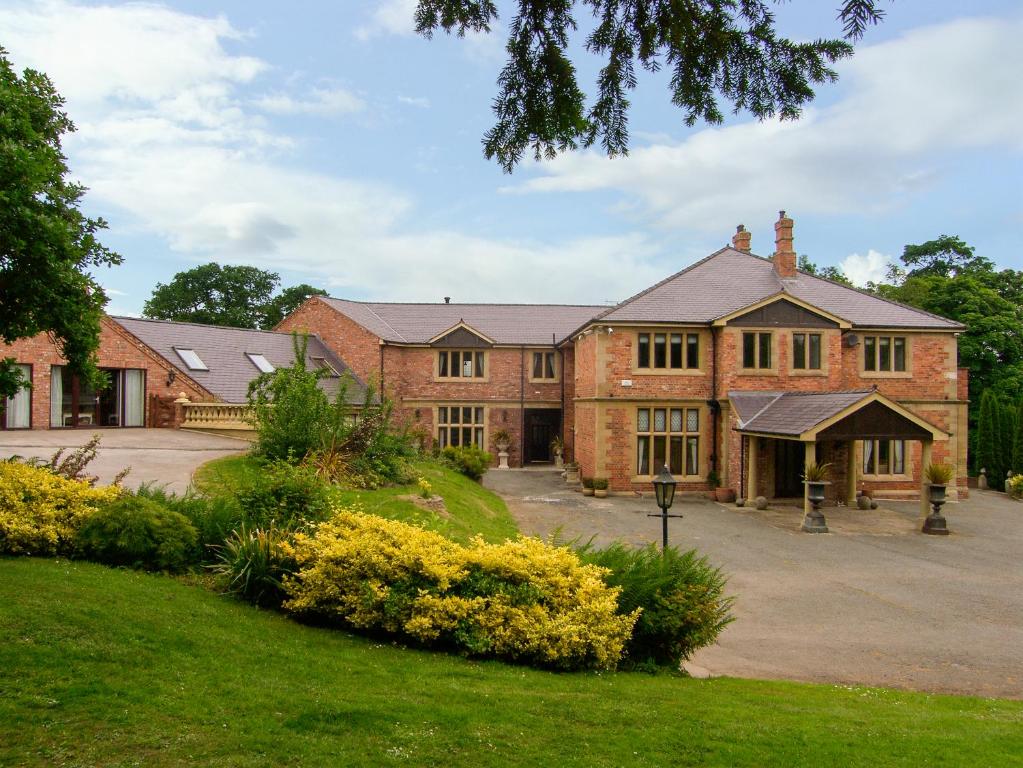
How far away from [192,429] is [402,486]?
1210cm

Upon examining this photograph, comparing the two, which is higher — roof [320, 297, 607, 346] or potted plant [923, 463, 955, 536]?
roof [320, 297, 607, 346]

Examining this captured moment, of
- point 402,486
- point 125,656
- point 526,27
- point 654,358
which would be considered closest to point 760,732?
point 125,656

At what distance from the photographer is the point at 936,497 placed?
1900cm

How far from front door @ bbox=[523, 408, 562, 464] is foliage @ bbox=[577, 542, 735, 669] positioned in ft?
84.9

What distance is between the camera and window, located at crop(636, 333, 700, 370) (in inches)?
976

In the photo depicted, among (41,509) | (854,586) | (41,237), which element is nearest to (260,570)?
(41,509)

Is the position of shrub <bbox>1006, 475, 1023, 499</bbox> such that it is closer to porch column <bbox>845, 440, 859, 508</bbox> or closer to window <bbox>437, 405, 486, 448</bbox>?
porch column <bbox>845, 440, 859, 508</bbox>

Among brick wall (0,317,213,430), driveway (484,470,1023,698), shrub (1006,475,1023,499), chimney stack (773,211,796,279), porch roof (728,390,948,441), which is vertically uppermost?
chimney stack (773,211,796,279)

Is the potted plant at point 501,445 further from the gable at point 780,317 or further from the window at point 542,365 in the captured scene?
the gable at point 780,317

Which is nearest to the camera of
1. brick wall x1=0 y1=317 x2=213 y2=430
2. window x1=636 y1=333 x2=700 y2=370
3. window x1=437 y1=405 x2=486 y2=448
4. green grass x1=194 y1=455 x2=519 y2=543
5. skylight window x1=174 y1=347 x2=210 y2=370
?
green grass x1=194 y1=455 x2=519 y2=543

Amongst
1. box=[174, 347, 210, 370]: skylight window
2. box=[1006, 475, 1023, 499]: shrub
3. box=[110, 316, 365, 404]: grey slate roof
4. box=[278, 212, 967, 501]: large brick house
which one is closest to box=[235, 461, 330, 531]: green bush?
box=[278, 212, 967, 501]: large brick house

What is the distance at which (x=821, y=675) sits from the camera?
8625mm

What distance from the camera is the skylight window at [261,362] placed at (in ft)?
97.5

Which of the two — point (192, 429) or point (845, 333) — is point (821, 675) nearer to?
point (845, 333)
